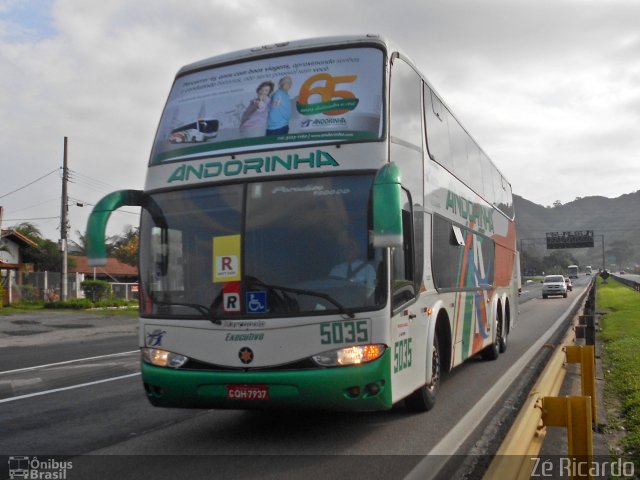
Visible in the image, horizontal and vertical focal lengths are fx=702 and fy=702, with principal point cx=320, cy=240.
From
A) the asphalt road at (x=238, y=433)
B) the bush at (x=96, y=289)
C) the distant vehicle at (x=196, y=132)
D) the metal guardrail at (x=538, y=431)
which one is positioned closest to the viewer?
the metal guardrail at (x=538, y=431)

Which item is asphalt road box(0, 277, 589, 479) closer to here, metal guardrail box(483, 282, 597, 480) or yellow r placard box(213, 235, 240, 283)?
yellow r placard box(213, 235, 240, 283)

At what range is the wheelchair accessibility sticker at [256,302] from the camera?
253 inches

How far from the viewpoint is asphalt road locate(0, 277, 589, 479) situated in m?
5.91

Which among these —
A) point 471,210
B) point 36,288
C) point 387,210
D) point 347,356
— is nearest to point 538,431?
point 387,210

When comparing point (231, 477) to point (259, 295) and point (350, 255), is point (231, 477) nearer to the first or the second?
point (259, 295)

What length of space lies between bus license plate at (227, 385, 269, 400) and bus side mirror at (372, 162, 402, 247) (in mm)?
1688

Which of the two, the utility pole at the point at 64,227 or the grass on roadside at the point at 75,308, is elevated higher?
the utility pole at the point at 64,227

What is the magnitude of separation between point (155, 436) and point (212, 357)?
1329 mm

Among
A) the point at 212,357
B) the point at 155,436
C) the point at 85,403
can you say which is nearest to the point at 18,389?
the point at 85,403

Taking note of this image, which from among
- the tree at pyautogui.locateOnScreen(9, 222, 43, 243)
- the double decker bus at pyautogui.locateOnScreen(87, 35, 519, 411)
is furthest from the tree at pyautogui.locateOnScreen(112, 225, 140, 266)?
the double decker bus at pyautogui.locateOnScreen(87, 35, 519, 411)

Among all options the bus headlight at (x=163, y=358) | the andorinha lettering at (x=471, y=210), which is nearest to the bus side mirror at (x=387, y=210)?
the bus headlight at (x=163, y=358)

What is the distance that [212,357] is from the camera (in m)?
6.48

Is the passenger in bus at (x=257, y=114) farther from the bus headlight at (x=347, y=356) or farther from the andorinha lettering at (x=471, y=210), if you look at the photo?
the andorinha lettering at (x=471, y=210)

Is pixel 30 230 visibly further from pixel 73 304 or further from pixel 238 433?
pixel 238 433
